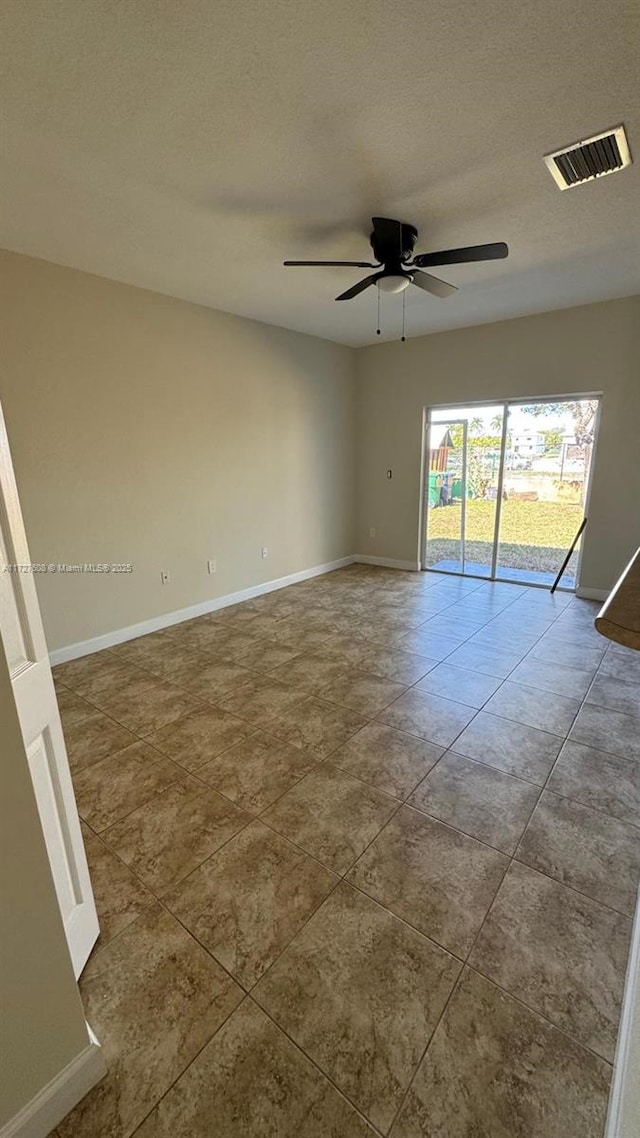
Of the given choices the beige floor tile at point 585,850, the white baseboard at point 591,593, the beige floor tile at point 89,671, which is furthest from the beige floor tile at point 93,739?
the white baseboard at point 591,593

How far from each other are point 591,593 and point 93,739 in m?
4.76

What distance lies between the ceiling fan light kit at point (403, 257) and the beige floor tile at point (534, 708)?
2.51 m

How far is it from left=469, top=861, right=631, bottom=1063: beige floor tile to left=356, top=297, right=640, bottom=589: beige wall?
382cm

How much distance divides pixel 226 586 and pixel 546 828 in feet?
11.6

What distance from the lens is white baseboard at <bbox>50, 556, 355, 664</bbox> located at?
3.46 metres

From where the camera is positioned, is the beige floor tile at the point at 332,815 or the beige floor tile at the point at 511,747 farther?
the beige floor tile at the point at 511,747

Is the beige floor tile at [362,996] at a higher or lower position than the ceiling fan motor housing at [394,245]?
lower

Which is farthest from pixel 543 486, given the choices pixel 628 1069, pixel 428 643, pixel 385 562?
pixel 628 1069

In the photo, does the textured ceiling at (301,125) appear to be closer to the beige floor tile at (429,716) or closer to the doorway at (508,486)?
the doorway at (508,486)

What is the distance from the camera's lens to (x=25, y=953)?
2.94ft

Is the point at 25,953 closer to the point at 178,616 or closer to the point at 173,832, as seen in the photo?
the point at 173,832

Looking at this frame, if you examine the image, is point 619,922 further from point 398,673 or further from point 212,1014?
point 398,673

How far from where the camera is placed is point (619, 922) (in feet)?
4.73

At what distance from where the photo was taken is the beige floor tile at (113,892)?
1467 millimetres
